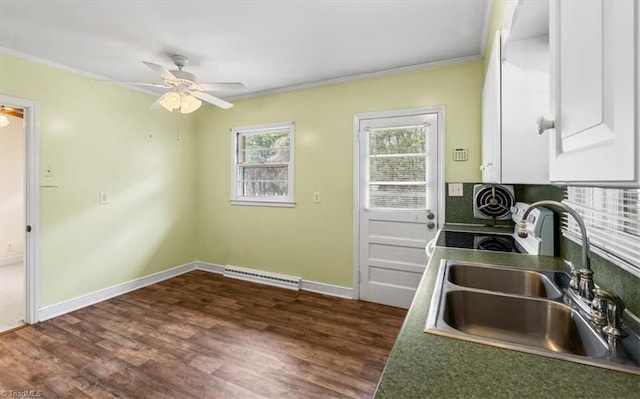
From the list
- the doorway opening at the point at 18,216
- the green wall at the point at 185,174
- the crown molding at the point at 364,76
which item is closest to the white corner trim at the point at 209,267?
the green wall at the point at 185,174

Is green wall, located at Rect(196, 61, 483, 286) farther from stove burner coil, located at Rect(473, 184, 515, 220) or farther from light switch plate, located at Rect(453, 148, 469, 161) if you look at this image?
stove burner coil, located at Rect(473, 184, 515, 220)

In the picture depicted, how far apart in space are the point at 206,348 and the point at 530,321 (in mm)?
2213

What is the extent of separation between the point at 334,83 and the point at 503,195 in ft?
6.85

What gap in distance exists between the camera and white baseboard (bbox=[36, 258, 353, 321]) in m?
2.91

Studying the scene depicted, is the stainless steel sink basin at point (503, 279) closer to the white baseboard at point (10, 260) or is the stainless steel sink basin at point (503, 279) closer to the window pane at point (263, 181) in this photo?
the window pane at point (263, 181)

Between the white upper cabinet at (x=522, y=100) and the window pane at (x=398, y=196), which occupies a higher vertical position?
the white upper cabinet at (x=522, y=100)

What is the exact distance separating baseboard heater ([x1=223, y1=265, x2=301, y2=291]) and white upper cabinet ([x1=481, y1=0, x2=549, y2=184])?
108 inches

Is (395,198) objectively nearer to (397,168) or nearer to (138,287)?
(397,168)

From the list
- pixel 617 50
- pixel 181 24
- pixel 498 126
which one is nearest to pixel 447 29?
pixel 498 126

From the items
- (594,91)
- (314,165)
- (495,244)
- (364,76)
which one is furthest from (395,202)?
(594,91)

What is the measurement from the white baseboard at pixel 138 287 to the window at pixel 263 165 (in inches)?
41.3

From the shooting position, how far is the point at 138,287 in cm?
365

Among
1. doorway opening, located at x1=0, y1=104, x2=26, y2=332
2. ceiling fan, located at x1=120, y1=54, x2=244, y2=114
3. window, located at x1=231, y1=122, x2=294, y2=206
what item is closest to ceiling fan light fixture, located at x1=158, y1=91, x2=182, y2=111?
ceiling fan, located at x1=120, y1=54, x2=244, y2=114

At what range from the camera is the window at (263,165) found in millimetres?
3750
